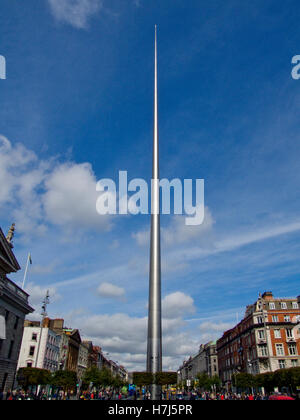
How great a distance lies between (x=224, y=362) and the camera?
124 meters

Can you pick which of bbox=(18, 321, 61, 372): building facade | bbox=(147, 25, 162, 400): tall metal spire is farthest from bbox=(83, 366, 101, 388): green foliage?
bbox=(147, 25, 162, 400): tall metal spire

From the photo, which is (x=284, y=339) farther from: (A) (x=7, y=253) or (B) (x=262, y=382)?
(A) (x=7, y=253)

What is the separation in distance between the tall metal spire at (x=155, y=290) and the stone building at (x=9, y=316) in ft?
62.0

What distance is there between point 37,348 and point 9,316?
3339 centimetres

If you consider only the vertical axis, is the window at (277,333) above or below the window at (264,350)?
above

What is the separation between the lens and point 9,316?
52.0 m

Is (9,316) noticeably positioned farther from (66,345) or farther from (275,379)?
(66,345)

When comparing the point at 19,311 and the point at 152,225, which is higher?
the point at 152,225

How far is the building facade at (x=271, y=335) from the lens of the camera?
7825 centimetres

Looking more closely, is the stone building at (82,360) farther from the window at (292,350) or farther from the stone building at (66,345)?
the window at (292,350)

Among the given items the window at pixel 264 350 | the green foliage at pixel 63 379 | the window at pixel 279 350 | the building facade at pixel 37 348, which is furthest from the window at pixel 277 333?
the building facade at pixel 37 348
